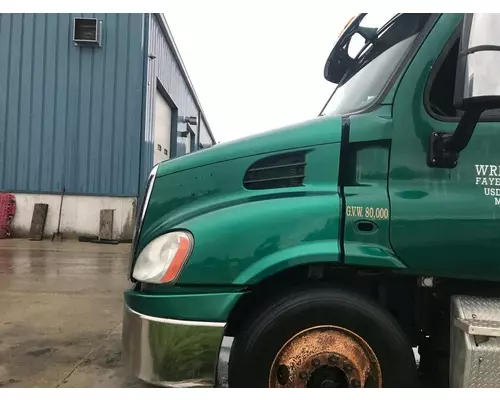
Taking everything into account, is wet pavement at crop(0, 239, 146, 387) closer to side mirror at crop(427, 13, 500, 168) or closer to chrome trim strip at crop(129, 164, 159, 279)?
chrome trim strip at crop(129, 164, 159, 279)

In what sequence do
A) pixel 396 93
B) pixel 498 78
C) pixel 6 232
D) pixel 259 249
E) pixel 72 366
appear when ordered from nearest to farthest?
pixel 498 78
pixel 259 249
pixel 396 93
pixel 72 366
pixel 6 232

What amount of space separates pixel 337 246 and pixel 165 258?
3.06ft

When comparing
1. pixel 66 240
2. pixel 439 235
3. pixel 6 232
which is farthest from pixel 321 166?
pixel 6 232

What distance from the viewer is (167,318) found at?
7.57ft

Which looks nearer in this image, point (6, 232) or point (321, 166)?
point (321, 166)

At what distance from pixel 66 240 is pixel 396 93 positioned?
991 cm

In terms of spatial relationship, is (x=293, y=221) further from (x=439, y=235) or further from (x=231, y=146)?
(x=439, y=235)

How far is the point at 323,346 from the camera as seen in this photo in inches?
88.9

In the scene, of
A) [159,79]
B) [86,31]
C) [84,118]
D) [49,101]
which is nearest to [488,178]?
[84,118]

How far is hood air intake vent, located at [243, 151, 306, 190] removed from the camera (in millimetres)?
2455

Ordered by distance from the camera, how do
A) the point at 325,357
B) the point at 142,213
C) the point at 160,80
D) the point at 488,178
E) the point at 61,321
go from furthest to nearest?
1. the point at 160,80
2. the point at 61,321
3. the point at 142,213
4. the point at 488,178
5. the point at 325,357

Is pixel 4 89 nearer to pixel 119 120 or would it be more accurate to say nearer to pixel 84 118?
pixel 84 118

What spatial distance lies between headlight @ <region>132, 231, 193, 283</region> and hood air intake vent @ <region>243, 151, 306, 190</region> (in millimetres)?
488

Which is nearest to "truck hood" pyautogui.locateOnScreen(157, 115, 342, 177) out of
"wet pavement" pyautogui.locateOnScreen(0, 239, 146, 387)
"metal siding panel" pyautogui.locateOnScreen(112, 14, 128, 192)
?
"wet pavement" pyautogui.locateOnScreen(0, 239, 146, 387)
